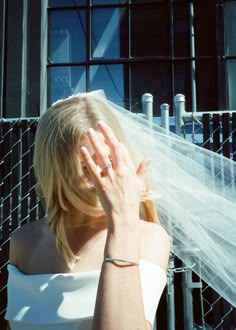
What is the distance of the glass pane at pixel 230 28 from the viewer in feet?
13.2

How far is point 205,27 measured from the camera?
13.4ft

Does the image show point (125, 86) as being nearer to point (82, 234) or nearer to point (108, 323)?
point (82, 234)

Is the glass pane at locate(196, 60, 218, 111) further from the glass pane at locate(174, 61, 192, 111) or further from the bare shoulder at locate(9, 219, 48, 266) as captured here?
the bare shoulder at locate(9, 219, 48, 266)

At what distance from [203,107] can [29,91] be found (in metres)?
1.50

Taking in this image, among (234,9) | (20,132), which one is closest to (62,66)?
(20,132)

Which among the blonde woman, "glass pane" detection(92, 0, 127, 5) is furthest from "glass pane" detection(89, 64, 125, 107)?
the blonde woman

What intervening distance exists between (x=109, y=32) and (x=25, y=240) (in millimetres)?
3331

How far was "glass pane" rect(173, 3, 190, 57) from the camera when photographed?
4.07 meters

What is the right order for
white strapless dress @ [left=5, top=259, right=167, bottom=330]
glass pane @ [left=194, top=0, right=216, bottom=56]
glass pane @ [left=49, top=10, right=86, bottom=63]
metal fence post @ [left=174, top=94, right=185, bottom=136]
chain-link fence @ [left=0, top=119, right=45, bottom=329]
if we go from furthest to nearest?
1. glass pane @ [left=49, top=10, right=86, bottom=63]
2. glass pane @ [left=194, top=0, right=216, bottom=56]
3. chain-link fence @ [left=0, top=119, right=45, bottom=329]
4. metal fence post @ [left=174, top=94, right=185, bottom=136]
5. white strapless dress @ [left=5, top=259, right=167, bottom=330]

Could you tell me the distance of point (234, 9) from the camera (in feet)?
13.3

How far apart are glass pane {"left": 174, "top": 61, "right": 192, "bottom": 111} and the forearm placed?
319 cm

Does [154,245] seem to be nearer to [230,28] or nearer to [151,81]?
[151,81]

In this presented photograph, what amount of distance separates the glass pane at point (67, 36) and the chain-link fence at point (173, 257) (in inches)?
45.8

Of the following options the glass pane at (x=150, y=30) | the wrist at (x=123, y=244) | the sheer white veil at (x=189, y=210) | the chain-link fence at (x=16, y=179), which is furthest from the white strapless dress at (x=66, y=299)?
the glass pane at (x=150, y=30)
